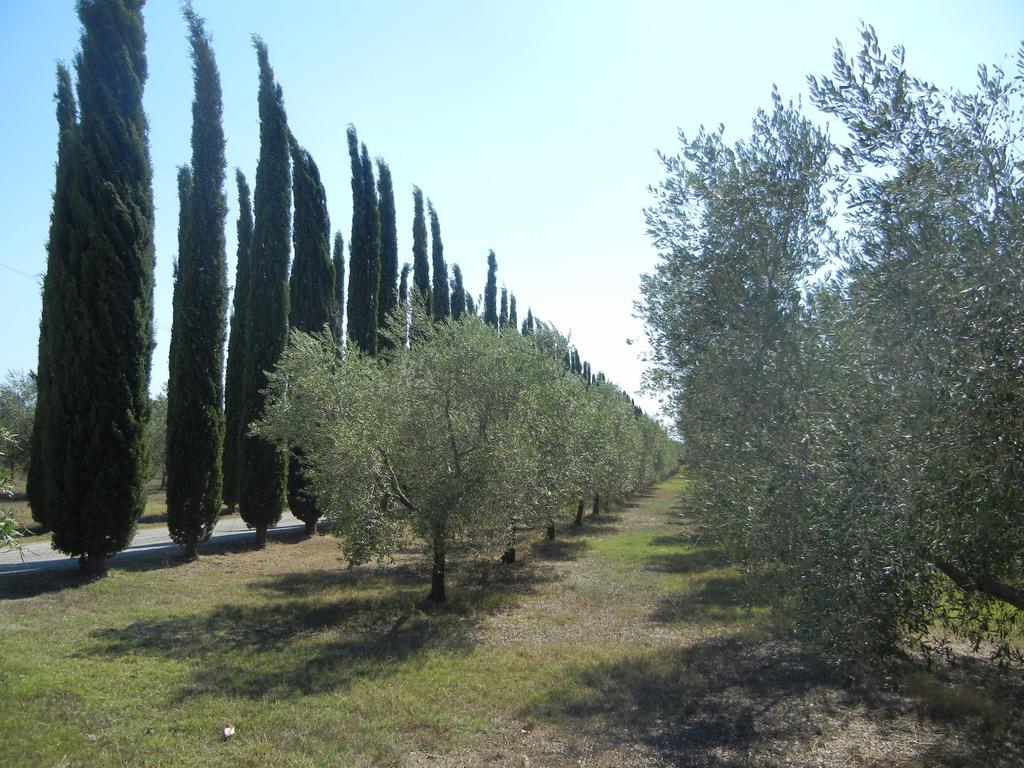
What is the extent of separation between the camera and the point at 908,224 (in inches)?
246

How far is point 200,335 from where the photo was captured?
20562mm

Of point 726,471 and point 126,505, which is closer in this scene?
point 726,471

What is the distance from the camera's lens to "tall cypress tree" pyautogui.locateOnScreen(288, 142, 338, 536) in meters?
27.5

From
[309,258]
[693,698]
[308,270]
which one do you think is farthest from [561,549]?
[693,698]

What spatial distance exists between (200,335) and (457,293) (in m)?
24.9

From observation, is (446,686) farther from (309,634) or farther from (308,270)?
(308,270)

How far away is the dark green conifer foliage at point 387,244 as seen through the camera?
34.2 metres

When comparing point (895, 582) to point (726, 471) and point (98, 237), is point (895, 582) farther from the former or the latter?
point (98, 237)

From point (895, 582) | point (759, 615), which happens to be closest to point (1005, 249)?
point (895, 582)

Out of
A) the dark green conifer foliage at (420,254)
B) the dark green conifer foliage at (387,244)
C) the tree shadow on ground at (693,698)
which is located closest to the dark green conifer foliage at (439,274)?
the dark green conifer foliage at (420,254)

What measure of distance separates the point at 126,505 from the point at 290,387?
18.9 ft

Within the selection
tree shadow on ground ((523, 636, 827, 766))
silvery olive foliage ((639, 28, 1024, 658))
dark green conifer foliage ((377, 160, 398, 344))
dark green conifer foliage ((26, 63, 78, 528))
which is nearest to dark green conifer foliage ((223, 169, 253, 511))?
dark green conifer foliage ((377, 160, 398, 344))

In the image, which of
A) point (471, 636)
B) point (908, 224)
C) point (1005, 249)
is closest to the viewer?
point (1005, 249)

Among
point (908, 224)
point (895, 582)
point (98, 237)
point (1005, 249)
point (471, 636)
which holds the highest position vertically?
point (98, 237)
